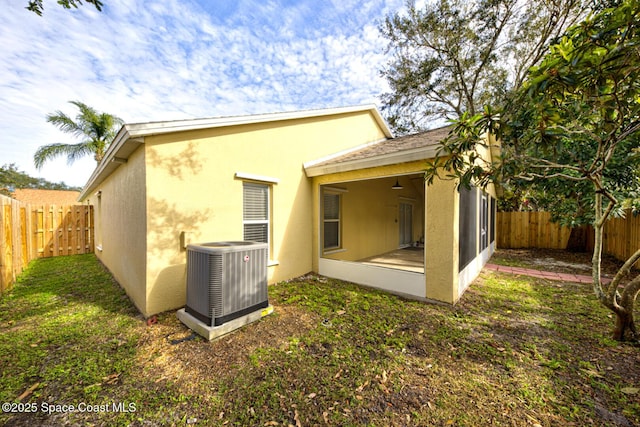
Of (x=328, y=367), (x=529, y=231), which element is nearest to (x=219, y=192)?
(x=328, y=367)

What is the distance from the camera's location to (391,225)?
10.4 metres

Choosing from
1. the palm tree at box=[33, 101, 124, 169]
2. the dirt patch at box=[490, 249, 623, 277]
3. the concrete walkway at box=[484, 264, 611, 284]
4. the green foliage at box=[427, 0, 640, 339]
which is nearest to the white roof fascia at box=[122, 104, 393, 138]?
the green foliage at box=[427, 0, 640, 339]

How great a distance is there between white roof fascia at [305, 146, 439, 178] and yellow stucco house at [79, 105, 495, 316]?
0.07ft

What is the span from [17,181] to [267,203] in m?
39.1

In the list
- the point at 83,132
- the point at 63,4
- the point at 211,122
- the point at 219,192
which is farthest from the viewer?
the point at 83,132

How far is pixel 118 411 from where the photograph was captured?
2295 mm

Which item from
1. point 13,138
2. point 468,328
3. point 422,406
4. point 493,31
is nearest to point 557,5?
point 493,31

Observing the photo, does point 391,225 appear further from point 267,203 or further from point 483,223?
point 267,203

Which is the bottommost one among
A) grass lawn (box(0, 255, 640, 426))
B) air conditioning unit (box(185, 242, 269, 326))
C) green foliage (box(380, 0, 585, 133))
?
grass lawn (box(0, 255, 640, 426))

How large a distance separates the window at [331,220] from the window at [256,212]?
1.98 m

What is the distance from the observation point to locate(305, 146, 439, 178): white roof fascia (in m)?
4.66

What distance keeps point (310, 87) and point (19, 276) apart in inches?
444

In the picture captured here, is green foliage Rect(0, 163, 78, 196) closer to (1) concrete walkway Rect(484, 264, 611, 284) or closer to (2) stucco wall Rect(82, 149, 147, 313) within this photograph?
(2) stucco wall Rect(82, 149, 147, 313)

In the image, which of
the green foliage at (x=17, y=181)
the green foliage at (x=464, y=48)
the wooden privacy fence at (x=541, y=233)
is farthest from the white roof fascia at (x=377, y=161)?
the green foliage at (x=17, y=181)
